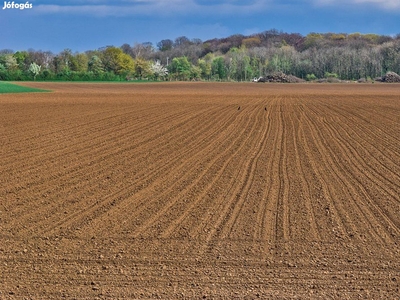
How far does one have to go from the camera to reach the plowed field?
20.6 feet

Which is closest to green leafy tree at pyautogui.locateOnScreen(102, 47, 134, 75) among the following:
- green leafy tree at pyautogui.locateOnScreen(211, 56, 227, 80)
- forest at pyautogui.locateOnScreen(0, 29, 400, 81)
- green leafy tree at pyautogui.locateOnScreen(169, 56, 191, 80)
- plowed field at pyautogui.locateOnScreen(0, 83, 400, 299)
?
forest at pyautogui.locateOnScreen(0, 29, 400, 81)

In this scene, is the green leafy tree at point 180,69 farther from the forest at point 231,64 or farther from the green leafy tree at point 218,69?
the green leafy tree at point 218,69

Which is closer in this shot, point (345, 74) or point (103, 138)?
point (103, 138)

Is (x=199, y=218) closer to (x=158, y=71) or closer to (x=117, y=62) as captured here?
(x=117, y=62)

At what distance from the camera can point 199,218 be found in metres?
8.63

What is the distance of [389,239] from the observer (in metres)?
7.74

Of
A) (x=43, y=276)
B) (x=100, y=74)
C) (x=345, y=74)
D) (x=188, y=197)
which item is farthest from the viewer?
(x=345, y=74)

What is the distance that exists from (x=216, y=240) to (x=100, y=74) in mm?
106295

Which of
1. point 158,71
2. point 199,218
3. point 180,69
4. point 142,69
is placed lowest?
point 199,218

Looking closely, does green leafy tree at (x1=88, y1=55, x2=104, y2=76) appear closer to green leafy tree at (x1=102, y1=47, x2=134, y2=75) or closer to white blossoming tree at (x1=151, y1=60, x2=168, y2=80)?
green leafy tree at (x1=102, y1=47, x2=134, y2=75)

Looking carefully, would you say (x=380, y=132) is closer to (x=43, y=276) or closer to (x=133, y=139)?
(x=133, y=139)

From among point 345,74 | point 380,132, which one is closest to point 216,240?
point 380,132

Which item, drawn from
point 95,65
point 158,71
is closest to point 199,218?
point 95,65

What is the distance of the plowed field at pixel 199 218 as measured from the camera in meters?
6.27
